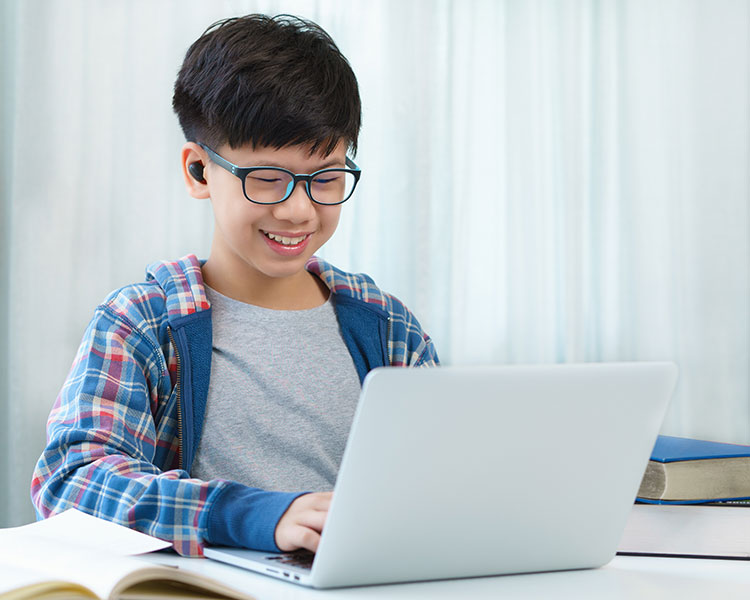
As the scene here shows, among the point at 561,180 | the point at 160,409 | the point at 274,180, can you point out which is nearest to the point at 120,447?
the point at 160,409

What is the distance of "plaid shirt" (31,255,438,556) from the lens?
0.69 m

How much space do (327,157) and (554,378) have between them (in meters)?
0.52

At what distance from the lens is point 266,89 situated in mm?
999

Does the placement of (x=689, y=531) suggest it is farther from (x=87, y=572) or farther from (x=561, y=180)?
(x=561, y=180)

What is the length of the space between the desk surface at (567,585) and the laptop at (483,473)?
0.03 ft

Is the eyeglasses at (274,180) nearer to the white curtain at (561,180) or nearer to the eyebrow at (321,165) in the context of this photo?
the eyebrow at (321,165)

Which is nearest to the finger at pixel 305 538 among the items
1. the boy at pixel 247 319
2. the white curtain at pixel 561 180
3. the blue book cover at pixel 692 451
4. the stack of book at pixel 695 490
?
the boy at pixel 247 319

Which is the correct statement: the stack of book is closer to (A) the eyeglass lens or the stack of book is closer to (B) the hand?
(B) the hand

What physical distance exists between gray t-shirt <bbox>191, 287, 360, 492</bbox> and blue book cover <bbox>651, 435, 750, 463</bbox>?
0.39 meters

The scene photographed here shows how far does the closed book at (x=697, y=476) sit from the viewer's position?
0.94 metres

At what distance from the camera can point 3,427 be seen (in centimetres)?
179

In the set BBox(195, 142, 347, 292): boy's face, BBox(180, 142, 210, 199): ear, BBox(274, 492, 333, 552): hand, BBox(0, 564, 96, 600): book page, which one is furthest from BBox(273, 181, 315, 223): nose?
BBox(0, 564, 96, 600): book page

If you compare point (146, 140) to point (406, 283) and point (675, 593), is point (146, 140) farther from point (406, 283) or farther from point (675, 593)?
point (675, 593)

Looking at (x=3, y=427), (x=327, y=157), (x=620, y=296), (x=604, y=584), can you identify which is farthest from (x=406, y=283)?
(x=604, y=584)
